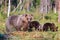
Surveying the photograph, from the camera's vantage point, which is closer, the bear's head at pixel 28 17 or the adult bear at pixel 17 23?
the bear's head at pixel 28 17

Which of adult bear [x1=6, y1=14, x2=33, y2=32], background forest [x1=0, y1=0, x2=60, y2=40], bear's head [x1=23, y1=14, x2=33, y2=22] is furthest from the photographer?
adult bear [x1=6, y1=14, x2=33, y2=32]

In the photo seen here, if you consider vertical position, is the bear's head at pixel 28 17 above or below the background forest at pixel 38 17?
above

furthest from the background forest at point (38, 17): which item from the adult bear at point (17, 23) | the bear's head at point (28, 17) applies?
the bear's head at point (28, 17)

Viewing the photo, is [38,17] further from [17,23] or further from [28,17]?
[28,17]

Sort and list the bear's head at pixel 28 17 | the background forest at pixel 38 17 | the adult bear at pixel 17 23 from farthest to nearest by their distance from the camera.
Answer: the adult bear at pixel 17 23 < the bear's head at pixel 28 17 < the background forest at pixel 38 17

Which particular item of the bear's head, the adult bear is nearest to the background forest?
the adult bear

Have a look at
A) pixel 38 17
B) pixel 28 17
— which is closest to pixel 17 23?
pixel 28 17

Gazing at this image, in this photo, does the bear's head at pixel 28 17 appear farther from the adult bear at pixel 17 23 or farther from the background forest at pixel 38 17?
the background forest at pixel 38 17

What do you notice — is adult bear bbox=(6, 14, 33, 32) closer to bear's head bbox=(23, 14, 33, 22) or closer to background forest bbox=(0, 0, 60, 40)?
bear's head bbox=(23, 14, 33, 22)

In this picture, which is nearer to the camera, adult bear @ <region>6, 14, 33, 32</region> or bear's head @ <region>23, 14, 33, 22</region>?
bear's head @ <region>23, 14, 33, 22</region>

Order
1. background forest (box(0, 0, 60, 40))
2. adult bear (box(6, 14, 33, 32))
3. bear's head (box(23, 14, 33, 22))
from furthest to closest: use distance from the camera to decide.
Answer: adult bear (box(6, 14, 33, 32)) → bear's head (box(23, 14, 33, 22)) → background forest (box(0, 0, 60, 40))

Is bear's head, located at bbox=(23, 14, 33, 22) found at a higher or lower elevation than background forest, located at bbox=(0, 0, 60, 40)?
higher

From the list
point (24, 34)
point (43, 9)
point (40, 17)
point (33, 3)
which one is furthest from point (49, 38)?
point (33, 3)

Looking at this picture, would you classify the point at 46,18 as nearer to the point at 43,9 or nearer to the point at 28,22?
the point at 43,9
